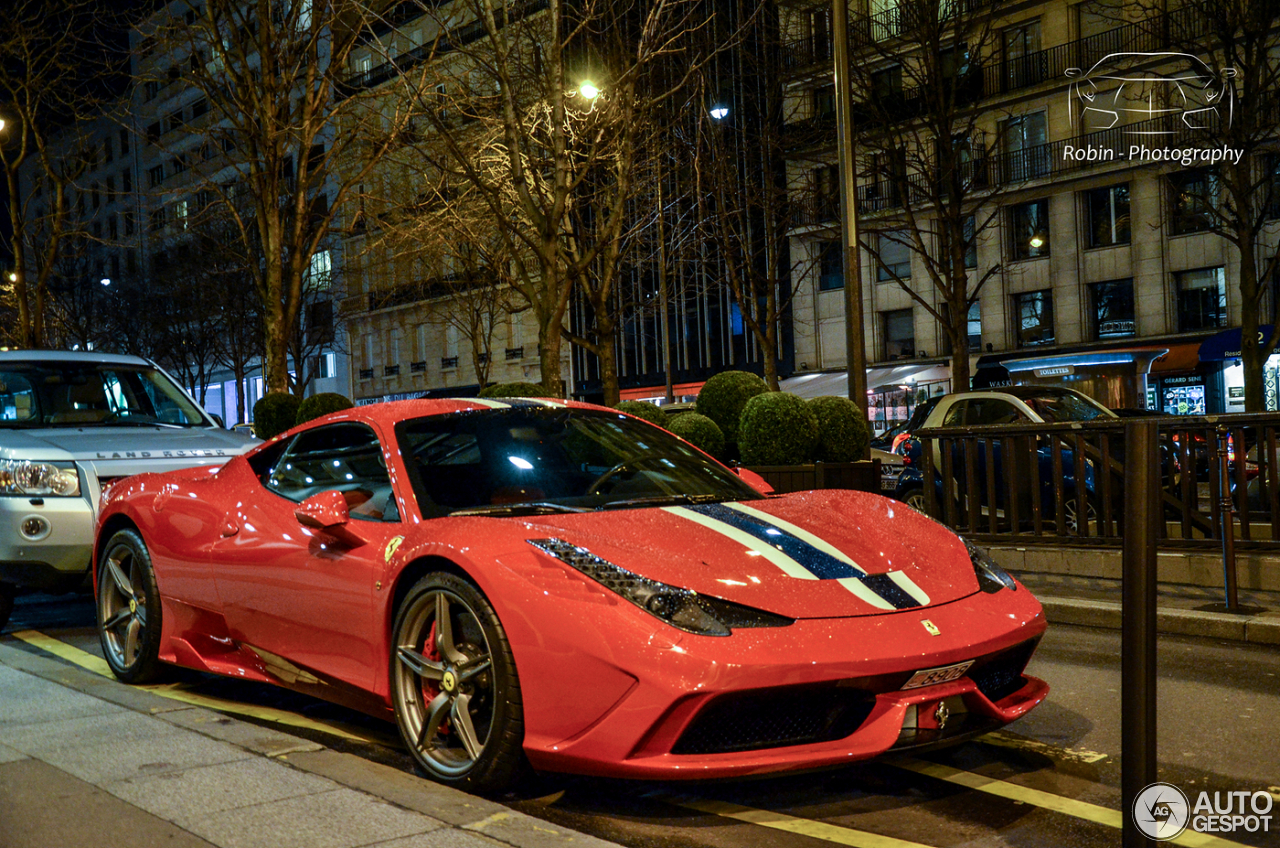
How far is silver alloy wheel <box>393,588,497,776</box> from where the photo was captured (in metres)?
3.81

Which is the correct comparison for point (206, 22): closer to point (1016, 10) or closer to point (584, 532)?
point (584, 532)

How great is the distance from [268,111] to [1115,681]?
1706cm

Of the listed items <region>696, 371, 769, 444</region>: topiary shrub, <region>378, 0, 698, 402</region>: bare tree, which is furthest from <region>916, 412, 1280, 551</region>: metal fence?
<region>378, 0, 698, 402</region>: bare tree

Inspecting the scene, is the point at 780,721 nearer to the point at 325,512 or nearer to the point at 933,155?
the point at 325,512

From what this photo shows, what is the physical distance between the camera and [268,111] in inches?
750

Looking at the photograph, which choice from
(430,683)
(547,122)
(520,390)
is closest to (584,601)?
(430,683)

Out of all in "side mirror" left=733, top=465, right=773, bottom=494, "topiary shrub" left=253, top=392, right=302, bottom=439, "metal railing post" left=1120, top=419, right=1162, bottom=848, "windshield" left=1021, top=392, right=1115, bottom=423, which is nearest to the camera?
"metal railing post" left=1120, top=419, right=1162, bottom=848

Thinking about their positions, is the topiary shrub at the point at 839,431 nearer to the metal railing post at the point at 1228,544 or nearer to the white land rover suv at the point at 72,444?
the metal railing post at the point at 1228,544

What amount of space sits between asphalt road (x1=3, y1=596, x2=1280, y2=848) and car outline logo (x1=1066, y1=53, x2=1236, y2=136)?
24.0 metres

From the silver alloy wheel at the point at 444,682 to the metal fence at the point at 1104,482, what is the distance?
4.71 meters

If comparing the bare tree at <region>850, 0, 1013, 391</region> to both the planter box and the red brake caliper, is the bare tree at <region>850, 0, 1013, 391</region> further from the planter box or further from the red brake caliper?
the red brake caliper

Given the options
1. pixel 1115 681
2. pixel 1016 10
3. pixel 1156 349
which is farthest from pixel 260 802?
pixel 1016 10

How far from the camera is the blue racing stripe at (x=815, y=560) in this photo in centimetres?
362

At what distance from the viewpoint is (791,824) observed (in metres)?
3.48
